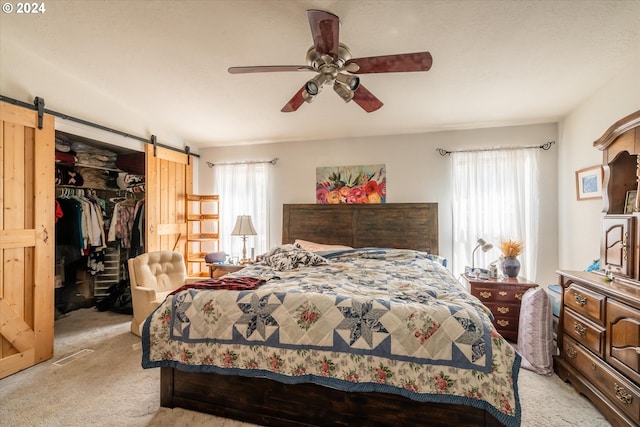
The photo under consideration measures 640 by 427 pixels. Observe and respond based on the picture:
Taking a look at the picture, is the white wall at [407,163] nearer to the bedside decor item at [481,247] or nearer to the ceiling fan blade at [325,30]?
the bedside decor item at [481,247]

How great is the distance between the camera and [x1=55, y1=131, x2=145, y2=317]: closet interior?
11.5ft

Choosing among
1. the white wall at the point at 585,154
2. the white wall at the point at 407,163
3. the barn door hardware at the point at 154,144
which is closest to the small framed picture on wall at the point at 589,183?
the white wall at the point at 585,154

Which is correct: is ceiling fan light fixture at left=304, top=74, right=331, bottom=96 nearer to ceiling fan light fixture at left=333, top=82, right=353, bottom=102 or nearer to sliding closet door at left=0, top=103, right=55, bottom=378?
ceiling fan light fixture at left=333, top=82, right=353, bottom=102

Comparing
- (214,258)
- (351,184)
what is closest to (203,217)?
(214,258)

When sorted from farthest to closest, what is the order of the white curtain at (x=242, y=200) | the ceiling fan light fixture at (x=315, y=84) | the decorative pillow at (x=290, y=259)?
the white curtain at (x=242, y=200) → the decorative pillow at (x=290, y=259) → the ceiling fan light fixture at (x=315, y=84)

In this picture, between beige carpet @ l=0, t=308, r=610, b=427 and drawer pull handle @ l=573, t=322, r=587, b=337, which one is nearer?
beige carpet @ l=0, t=308, r=610, b=427

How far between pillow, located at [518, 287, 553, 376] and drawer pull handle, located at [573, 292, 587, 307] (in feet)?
1.05

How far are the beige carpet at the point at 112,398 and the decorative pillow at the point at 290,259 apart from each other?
1352 mm

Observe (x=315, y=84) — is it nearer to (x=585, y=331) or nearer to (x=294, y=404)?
(x=294, y=404)

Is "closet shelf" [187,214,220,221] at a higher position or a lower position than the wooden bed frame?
higher

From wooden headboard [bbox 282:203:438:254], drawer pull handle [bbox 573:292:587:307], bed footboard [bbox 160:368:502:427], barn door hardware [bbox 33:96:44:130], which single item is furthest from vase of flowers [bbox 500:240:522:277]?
barn door hardware [bbox 33:96:44:130]

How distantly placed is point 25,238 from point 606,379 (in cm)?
462

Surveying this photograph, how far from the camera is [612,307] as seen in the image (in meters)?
1.80

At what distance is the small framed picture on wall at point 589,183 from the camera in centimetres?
269
